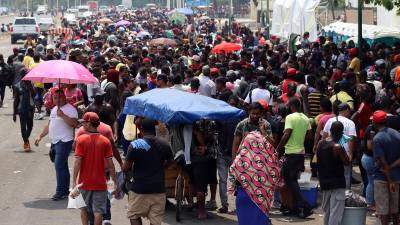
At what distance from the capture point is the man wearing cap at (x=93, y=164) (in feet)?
37.3

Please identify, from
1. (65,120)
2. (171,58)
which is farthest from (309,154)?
(171,58)

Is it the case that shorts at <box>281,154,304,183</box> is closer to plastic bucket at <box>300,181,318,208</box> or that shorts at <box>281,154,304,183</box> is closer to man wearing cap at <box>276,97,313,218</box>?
man wearing cap at <box>276,97,313,218</box>

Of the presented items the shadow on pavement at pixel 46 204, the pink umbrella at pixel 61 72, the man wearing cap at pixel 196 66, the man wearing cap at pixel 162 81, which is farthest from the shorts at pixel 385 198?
the man wearing cap at pixel 196 66

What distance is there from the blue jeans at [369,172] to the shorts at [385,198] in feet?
2.41

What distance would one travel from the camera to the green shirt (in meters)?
13.3

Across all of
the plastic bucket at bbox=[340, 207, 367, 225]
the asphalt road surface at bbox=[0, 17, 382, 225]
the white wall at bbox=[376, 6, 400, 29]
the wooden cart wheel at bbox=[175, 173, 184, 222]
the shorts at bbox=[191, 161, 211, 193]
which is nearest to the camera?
the plastic bucket at bbox=[340, 207, 367, 225]

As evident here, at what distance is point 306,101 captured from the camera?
16.5 m

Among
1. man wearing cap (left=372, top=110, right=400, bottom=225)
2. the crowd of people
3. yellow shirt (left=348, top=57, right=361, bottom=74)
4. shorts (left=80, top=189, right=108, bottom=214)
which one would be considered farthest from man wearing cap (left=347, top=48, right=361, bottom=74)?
shorts (left=80, top=189, right=108, bottom=214)

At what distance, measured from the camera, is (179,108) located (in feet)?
42.1

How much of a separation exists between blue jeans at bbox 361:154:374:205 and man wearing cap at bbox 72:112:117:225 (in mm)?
3356

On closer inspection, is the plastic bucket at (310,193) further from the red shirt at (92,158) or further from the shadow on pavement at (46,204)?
the red shirt at (92,158)

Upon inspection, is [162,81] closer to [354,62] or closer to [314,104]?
[314,104]

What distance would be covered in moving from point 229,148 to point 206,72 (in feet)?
18.9

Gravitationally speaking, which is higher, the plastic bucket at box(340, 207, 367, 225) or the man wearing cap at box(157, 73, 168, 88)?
the man wearing cap at box(157, 73, 168, 88)
